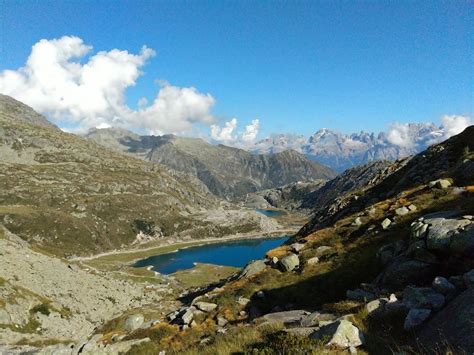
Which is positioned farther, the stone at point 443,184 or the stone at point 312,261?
the stone at point 443,184

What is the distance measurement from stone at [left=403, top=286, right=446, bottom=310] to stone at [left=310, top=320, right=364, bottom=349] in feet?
9.69

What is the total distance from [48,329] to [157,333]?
3964 centimetres

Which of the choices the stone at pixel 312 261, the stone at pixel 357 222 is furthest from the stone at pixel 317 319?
the stone at pixel 357 222

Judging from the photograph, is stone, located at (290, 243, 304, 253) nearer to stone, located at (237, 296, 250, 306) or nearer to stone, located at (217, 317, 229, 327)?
stone, located at (237, 296, 250, 306)

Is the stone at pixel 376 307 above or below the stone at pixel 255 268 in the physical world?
above

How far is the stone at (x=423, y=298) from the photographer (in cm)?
1300

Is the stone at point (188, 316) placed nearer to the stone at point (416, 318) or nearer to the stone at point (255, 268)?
the stone at point (255, 268)

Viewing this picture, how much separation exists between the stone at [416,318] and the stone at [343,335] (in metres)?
1.81

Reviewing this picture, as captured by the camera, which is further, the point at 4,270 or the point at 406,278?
the point at 4,270

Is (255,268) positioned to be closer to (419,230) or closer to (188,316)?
(188,316)

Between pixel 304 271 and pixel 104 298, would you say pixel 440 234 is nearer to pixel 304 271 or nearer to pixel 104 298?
pixel 304 271

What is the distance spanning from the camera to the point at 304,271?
31031 millimetres

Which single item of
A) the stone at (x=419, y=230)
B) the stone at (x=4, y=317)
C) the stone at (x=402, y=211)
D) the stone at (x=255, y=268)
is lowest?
the stone at (x=4, y=317)

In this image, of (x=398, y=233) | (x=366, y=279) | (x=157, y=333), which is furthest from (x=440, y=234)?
(x=157, y=333)
